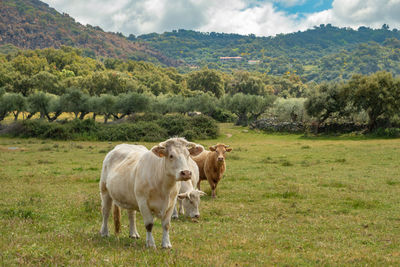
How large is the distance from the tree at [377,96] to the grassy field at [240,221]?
82.5 feet

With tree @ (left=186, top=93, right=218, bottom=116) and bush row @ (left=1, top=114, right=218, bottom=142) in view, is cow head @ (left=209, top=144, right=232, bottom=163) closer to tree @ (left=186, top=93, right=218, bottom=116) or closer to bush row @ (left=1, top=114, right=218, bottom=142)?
bush row @ (left=1, top=114, right=218, bottom=142)

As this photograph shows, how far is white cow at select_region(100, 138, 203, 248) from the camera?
7027 millimetres

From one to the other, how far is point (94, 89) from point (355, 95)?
58994mm

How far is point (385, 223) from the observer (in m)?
11.3

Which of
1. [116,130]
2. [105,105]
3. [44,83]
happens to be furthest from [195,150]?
[44,83]

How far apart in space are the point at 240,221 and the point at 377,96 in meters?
43.6

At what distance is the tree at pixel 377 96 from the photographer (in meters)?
47.2

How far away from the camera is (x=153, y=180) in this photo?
734 centimetres

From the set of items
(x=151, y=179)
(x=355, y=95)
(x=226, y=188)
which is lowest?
(x=226, y=188)

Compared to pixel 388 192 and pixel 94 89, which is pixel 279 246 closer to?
pixel 388 192

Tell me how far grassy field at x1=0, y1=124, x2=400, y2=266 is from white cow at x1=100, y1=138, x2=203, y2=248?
0.76 meters

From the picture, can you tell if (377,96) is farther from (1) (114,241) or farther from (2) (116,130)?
(1) (114,241)

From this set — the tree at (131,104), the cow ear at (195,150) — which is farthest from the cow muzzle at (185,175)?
the tree at (131,104)

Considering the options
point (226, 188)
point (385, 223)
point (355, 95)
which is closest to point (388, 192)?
point (385, 223)
